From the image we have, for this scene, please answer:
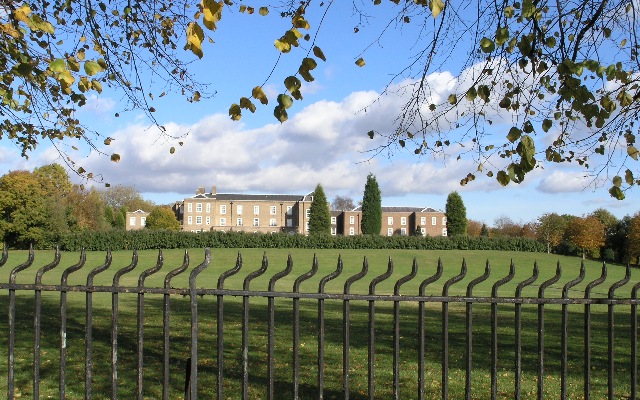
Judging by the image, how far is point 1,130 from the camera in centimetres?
1144

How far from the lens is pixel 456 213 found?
82375 millimetres

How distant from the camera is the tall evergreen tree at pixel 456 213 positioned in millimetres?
82375

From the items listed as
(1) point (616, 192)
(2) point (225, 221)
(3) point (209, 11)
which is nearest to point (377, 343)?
(1) point (616, 192)

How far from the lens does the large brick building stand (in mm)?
109625

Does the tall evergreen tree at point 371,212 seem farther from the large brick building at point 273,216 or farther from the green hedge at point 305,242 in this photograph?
the large brick building at point 273,216

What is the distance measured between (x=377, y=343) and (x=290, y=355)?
2.10m

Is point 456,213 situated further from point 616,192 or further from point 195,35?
point 195,35

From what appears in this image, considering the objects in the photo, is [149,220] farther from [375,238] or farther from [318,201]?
[375,238]

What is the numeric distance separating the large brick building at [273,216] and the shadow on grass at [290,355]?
92.4 m

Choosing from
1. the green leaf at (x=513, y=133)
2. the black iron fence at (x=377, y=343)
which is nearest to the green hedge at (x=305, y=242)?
the black iron fence at (x=377, y=343)

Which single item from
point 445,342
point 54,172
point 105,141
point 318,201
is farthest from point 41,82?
point 318,201

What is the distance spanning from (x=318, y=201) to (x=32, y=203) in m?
37.5

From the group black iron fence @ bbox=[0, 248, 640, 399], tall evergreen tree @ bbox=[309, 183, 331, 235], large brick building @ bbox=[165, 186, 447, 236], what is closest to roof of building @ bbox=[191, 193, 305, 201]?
large brick building @ bbox=[165, 186, 447, 236]

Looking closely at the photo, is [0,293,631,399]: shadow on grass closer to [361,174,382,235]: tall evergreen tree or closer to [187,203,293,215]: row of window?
[361,174,382,235]: tall evergreen tree
